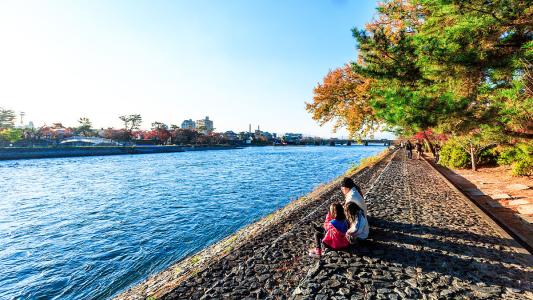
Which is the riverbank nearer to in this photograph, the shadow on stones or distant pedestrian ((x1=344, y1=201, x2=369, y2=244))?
distant pedestrian ((x1=344, y1=201, x2=369, y2=244))

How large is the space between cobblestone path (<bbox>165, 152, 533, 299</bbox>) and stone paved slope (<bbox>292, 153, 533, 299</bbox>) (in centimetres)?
2

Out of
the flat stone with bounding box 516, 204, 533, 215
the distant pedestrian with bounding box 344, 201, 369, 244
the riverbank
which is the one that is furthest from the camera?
the riverbank

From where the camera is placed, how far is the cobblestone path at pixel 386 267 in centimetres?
488

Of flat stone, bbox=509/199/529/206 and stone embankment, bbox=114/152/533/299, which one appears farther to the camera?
flat stone, bbox=509/199/529/206

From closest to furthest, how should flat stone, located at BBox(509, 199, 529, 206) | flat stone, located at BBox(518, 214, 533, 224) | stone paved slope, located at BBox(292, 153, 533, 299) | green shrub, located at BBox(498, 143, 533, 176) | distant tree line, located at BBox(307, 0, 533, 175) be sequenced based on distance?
1. stone paved slope, located at BBox(292, 153, 533, 299)
2. distant tree line, located at BBox(307, 0, 533, 175)
3. flat stone, located at BBox(518, 214, 533, 224)
4. flat stone, located at BBox(509, 199, 529, 206)
5. green shrub, located at BBox(498, 143, 533, 176)

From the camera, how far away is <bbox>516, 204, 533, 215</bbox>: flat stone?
10378mm

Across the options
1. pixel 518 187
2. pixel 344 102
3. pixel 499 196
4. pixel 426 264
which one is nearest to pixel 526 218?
pixel 499 196

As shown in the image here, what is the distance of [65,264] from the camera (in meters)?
10.0

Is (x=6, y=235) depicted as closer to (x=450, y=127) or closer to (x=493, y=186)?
(x=450, y=127)

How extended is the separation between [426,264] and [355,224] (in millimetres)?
1583

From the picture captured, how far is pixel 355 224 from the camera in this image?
639cm

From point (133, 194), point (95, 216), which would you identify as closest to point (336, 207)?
point (95, 216)

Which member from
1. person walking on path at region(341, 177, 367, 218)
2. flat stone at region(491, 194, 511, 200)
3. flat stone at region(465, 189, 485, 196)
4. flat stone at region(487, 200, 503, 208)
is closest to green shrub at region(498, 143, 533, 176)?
flat stone at region(465, 189, 485, 196)

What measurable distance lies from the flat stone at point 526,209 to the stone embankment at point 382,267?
10.5ft
